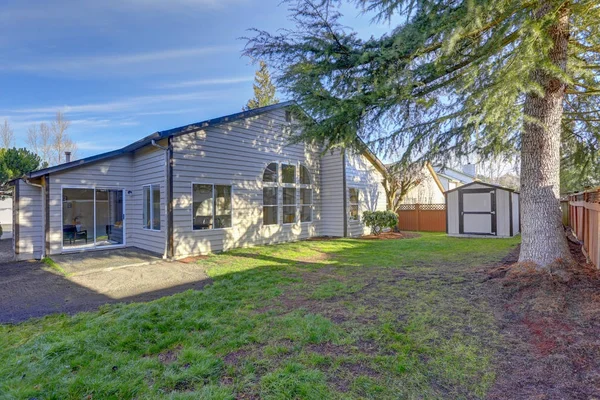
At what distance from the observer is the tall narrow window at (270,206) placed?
35.9 feet

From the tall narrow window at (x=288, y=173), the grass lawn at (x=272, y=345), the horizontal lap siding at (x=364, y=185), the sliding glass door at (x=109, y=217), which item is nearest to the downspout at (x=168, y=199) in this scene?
the sliding glass door at (x=109, y=217)

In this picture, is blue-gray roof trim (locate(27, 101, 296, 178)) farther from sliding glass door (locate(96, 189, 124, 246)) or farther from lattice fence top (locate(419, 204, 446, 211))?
lattice fence top (locate(419, 204, 446, 211))

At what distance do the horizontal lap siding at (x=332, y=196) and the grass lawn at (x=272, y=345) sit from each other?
7385 millimetres

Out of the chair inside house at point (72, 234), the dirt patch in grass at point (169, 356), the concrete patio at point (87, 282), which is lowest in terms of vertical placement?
the concrete patio at point (87, 282)

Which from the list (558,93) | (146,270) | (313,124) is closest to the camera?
(558,93)

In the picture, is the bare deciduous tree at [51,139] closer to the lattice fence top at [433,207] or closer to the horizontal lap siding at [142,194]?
the horizontal lap siding at [142,194]

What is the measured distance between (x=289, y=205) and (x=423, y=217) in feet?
29.8

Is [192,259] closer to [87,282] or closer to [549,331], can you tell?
[87,282]

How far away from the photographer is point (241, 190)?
1009 centimetres

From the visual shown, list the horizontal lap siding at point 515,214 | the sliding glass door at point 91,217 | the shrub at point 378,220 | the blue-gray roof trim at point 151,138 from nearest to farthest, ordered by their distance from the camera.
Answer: the blue-gray roof trim at point 151,138
the sliding glass door at point 91,217
the horizontal lap siding at point 515,214
the shrub at point 378,220

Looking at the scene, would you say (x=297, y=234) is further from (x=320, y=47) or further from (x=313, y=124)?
(x=320, y=47)

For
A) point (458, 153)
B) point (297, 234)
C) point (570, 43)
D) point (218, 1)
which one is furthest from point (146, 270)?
point (570, 43)

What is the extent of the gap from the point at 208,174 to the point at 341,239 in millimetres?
5999

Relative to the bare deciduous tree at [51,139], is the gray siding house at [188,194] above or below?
below
